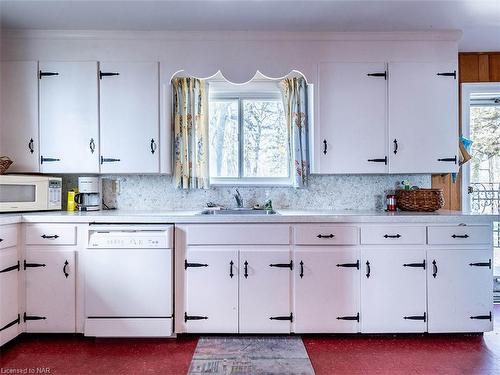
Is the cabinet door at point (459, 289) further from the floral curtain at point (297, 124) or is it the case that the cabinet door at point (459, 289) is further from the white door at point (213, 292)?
the white door at point (213, 292)

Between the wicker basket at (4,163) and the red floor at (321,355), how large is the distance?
127 centimetres

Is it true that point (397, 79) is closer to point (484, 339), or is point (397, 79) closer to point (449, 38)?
point (449, 38)

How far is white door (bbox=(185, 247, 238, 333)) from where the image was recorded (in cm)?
244

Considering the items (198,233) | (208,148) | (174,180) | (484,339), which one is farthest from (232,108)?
(484,339)

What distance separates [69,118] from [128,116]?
476mm

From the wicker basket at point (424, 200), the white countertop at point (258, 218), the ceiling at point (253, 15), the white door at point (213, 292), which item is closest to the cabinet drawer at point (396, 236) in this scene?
the white countertop at point (258, 218)

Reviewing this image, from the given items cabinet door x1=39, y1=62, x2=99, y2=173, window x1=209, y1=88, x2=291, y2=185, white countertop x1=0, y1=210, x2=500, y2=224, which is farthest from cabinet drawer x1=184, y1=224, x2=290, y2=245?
cabinet door x1=39, y1=62, x2=99, y2=173

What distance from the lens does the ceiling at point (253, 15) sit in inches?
95.5

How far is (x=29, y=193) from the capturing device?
2.68 m

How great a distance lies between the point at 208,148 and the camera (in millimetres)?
3129

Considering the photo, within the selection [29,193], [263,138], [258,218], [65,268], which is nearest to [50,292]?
[65,268]

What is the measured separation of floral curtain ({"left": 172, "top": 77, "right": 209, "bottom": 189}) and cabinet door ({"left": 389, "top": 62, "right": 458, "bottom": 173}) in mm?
1600

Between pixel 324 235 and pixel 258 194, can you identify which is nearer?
pixel 324 235

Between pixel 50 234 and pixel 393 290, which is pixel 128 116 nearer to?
pixel 50 234
